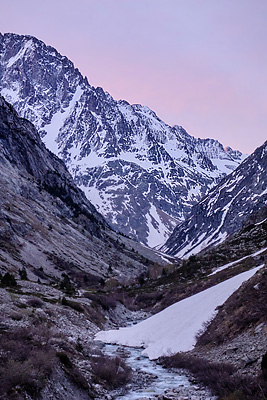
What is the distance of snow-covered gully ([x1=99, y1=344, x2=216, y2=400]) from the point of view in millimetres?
17984

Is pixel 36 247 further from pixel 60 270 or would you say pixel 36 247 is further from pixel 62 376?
pixel 62 376

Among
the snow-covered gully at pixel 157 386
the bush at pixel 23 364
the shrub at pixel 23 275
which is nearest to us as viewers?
the bush at pixel 23 364

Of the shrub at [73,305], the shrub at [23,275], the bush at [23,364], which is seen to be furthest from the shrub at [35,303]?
the shrub at [23,275]

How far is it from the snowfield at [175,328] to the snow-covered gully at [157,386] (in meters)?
3.15

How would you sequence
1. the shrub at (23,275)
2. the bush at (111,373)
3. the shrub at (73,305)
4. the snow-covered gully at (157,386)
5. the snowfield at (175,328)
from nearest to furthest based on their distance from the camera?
the snow-covered gully at (157,386) → the bush at (111,373) → the snowfield at (175,328) → the shrub at (73,305) → the shrub at (23,275)

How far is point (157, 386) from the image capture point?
20594 millimetres

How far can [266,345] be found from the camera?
19391 millimetres

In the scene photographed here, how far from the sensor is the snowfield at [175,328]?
29.9m

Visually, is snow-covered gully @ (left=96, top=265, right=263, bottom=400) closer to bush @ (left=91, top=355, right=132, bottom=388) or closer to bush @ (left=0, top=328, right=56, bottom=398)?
bush @ (left=91, top=355, right=132, bottom=388)

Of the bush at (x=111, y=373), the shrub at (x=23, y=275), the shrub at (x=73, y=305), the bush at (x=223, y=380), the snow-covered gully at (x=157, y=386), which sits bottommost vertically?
the shrub at (x=23, y=275)

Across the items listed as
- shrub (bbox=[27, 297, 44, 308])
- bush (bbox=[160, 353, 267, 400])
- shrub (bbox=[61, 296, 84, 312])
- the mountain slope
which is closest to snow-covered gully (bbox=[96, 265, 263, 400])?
bush (bbox=[160, 353, 267, 400])

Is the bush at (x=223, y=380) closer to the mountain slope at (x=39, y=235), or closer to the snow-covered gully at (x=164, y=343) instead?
the snow-covered gully at (x=164, y=343)

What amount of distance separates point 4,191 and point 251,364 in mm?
114419

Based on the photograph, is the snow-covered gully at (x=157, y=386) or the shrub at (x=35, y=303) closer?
the snow-covered gully at (x=157, y=386)
